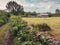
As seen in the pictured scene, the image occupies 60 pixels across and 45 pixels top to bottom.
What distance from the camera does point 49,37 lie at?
72.7 feet

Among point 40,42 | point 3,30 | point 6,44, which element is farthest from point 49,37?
point 3,30

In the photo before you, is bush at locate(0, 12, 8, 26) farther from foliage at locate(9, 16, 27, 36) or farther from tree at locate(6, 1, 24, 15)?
foliage at locate(9, 16, 27, 36)

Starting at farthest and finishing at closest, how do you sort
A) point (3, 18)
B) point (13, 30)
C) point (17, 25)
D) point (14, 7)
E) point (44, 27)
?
point (14, 7), point (3, 18), point (17, 25), point (13, 30), point (44, 27)

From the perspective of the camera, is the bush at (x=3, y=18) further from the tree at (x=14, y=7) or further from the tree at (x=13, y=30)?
the tree at (x=13, y=30)

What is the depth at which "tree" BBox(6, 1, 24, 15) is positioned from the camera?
37375mm

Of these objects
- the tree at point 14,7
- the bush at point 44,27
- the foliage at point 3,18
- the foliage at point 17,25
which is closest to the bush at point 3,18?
the foliage at point 3,18

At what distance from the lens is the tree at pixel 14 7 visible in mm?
37375

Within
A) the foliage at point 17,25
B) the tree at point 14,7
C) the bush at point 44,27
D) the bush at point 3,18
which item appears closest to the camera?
the bush at point 44,27

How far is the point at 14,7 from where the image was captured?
37.9m

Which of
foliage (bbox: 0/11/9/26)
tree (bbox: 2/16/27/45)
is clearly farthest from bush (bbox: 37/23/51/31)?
foliage (bbox: 0/11/9/26)

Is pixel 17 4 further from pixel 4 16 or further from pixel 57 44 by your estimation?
pixel 57 44

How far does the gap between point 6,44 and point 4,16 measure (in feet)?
26.8

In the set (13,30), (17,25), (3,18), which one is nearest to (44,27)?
(17,25)

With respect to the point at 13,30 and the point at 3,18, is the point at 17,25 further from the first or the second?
the point at 3,18
